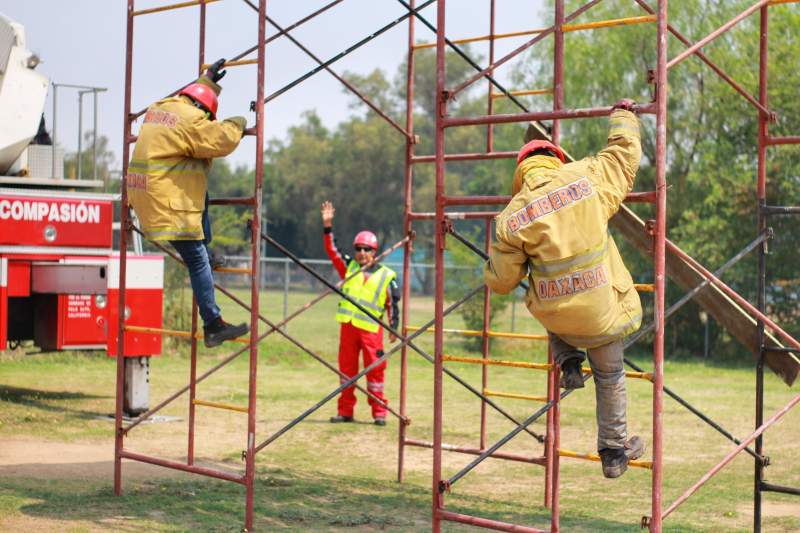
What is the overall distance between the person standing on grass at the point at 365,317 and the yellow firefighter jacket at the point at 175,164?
449 cm

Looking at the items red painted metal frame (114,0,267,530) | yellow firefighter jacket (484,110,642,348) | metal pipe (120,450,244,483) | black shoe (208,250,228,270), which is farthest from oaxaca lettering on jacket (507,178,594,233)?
black shoe (208,250,228,270)

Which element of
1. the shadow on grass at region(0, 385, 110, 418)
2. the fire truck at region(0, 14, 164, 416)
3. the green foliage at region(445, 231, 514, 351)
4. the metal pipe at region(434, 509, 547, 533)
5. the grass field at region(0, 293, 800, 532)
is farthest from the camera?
the green foliage at region(445, 231, 514, 351)

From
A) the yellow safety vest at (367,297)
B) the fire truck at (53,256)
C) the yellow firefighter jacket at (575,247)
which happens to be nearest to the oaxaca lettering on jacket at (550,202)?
the yellow firefighter jacket at (575,247)

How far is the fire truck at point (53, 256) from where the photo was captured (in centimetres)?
1061

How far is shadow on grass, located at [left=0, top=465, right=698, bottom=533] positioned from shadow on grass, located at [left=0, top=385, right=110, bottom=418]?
3.88 m

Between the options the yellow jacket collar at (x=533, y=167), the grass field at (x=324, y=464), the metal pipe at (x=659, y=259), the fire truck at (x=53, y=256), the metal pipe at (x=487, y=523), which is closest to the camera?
the metal pipe at (x=659, y=259)

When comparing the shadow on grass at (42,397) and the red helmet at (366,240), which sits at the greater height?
the red helmet at (366,240)

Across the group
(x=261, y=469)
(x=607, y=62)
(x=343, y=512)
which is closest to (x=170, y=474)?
(x=261, y=469)

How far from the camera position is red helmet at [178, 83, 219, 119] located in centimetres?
709

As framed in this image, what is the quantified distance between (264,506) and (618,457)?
8.98ft

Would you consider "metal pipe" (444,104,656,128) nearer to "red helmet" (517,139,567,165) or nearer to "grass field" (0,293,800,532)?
"red helmet" (517,139,567,165)

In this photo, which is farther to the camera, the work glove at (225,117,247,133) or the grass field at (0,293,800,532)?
the grass field at (0,293,800,532)

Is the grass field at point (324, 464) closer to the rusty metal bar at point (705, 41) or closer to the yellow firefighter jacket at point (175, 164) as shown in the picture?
the yellow firefighter jacket at point (175, 164)

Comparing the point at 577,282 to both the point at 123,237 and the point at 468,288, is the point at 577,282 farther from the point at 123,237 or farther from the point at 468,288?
the point at 468,288
